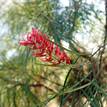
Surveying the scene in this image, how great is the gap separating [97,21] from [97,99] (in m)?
0.24

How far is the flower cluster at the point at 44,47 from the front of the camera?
1.89ft

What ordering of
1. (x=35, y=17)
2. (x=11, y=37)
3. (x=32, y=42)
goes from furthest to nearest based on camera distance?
(x=11, y=37) < (x=35, y=17) < (x=32, y=42)

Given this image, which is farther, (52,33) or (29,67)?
(29,67)

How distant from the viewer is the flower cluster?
58cm

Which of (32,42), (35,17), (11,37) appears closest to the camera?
(32,42)

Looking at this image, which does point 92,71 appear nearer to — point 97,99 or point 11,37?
point 97,99

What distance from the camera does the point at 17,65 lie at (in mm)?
824

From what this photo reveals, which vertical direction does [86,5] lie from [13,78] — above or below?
above

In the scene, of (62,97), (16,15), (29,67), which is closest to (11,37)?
(16,15)

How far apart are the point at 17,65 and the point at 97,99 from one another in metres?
0.26

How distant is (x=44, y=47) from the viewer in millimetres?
577

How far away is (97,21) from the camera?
82 centimetres

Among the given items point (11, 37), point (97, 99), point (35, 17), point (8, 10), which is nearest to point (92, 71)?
point (97, 99)

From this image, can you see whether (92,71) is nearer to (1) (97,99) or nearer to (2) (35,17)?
(1) (97,99)
